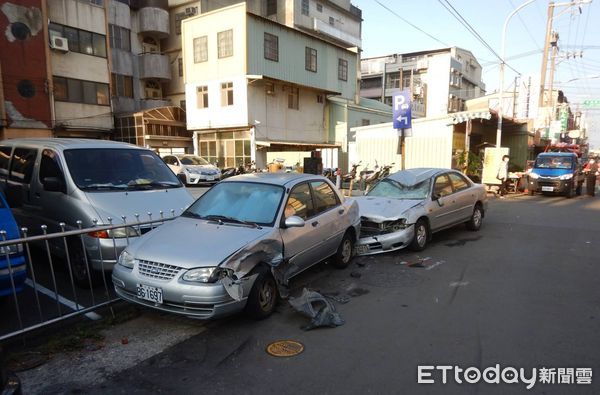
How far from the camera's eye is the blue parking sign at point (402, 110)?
13.4 metres

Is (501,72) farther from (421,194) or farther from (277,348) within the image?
(277,348)

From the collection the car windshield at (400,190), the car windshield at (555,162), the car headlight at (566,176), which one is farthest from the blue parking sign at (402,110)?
the car windshield at (555,162)

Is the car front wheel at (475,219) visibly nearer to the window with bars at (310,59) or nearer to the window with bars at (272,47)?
the window with bars at (272,47)

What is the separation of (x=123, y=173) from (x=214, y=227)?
8.28ft

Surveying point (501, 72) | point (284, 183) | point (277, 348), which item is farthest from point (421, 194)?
point (501, 72)

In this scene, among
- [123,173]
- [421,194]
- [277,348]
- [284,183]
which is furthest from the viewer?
[421,194]

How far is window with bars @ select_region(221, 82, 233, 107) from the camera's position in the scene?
24594 millimetres

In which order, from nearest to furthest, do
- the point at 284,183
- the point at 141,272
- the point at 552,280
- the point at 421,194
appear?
the point at 141,272 → the point at 284,183 → the point at 552,280 → the point at 421,194

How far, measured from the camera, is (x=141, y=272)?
13.9ft

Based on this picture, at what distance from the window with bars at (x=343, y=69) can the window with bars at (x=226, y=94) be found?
10.1 meters

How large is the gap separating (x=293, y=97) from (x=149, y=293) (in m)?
24.5

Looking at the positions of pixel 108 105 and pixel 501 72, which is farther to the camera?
pixel 108 105

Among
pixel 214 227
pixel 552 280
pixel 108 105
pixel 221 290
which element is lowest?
pixel 552 280

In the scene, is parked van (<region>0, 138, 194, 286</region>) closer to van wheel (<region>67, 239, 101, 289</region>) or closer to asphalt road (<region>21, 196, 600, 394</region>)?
van wheel (<region>67, 239, 101, 289</region>)
